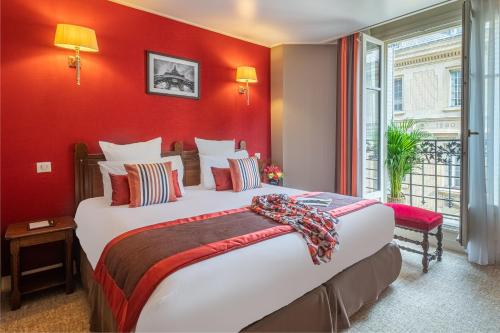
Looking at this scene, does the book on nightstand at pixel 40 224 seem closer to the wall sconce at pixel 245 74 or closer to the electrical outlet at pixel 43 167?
the electrical outlet at pixel 43 167

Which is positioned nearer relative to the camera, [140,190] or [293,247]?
[293,247]

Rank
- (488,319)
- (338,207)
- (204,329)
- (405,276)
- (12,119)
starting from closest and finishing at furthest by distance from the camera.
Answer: (204,329), (488,319), (338,207), (12,119), (405,276)

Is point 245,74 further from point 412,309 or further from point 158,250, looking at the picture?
point 412,309

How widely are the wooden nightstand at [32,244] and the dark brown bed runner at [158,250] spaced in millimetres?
847

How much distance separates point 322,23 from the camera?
353 centimetres

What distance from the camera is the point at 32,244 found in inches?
87.2

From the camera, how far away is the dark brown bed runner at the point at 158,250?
1281 millimetres

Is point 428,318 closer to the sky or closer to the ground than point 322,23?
closer to the ground

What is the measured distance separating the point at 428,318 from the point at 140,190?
234 cm

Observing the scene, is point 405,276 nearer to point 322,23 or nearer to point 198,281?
point 198,281

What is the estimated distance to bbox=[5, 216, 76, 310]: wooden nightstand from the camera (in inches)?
84.7

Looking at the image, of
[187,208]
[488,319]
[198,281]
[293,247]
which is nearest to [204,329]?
[198,281]

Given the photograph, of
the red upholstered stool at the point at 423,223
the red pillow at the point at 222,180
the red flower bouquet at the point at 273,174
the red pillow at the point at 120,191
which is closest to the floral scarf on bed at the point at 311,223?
the red pillow at the point at 222,180

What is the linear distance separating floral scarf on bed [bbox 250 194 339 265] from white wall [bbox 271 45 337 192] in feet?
7.08
